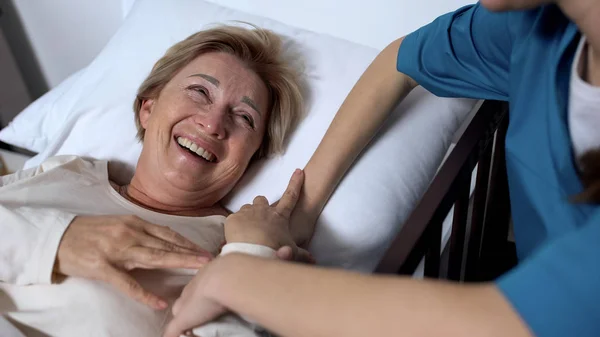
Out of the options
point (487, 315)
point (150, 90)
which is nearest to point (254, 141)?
point (150, 90)

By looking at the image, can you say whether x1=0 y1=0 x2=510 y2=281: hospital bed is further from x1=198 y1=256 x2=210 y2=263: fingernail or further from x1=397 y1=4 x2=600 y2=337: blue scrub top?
x1=198 y1=256 x2=210 y2=263: fingernail

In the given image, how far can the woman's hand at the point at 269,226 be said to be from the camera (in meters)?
0.93

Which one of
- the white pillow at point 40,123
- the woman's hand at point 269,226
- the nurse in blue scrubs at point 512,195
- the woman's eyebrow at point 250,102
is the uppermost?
the nurse in blue scrubs at point 512,195

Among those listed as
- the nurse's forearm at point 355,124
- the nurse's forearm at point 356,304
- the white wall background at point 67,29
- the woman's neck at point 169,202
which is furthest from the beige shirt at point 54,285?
the white wall background at point 67,29

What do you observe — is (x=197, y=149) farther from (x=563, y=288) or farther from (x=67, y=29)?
(x=67, y=29)

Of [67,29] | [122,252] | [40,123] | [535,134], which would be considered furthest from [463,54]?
[67,29]

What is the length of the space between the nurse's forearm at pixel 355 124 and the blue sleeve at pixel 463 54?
4 centimetres

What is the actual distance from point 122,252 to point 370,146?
0.54 metres

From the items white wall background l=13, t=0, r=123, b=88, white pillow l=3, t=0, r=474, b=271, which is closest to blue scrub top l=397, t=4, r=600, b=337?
white pillow l=3, t=0, r=474, b=271

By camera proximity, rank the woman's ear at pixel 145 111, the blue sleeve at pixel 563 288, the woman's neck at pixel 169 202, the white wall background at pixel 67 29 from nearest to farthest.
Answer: the blue sleeve at pixel 563 288 → the woman's neck at pixel 169 202 → the woman's ear at pixel 145 111 → the white wall background at pixel 67 29

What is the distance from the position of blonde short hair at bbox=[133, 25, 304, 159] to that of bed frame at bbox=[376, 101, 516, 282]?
430mm

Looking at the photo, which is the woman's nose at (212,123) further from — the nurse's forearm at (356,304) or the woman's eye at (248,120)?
the nurse's forearm at (356,304)

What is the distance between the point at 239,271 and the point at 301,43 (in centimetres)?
87

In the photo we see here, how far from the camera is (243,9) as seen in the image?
63.3 inches
